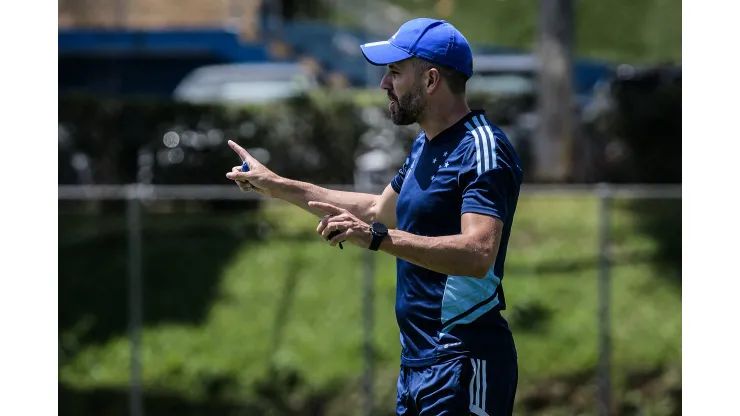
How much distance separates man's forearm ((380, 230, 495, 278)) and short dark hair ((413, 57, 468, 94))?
75cm

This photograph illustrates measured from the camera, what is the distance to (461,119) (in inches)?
193

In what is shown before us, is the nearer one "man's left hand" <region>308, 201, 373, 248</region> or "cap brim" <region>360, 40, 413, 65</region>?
"man's left hand" <region>308, 201, 373, 248</region>

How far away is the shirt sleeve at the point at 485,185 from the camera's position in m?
4.54

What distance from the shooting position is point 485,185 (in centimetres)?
456

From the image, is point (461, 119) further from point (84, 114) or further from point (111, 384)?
point (84, 114)

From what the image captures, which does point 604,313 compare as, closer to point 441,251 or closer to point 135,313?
point 135,313

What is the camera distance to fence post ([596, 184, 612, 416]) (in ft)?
35.1

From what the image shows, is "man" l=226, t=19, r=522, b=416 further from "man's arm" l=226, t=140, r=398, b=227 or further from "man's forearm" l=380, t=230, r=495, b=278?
"man's arm" l=226, t=140, r=398, b=227

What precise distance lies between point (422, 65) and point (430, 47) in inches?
3.6

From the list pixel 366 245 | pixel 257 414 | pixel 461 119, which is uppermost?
pixel 461 119

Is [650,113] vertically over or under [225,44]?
under

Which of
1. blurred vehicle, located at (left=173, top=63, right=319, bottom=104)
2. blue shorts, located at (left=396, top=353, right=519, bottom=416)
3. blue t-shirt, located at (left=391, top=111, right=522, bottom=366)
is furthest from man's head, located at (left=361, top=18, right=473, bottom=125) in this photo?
blurred vehicle, located at (left=173, top=63, right=319, bottom=104)

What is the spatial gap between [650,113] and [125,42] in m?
11.1

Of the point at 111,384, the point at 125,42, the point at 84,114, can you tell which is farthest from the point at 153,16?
the point at 111,384
